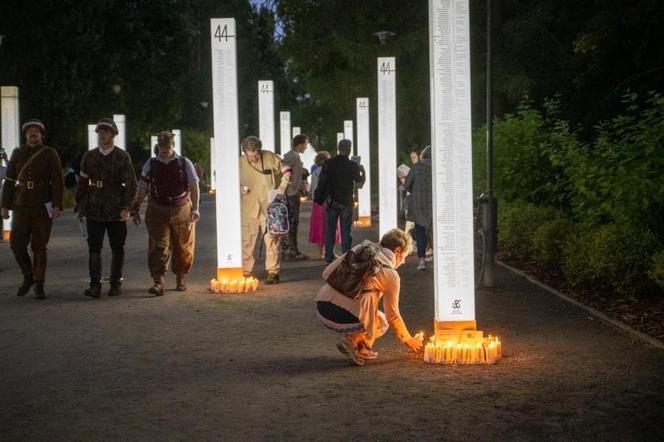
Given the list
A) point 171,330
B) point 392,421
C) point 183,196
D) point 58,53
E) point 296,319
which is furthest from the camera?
point 58,53

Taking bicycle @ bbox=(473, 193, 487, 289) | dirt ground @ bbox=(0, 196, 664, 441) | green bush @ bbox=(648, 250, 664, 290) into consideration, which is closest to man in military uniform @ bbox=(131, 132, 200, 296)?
dirt ground @ bbox=(0, 196, 664, 441)

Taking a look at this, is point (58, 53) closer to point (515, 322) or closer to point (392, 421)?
point (515, 322)

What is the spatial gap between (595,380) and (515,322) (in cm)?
307

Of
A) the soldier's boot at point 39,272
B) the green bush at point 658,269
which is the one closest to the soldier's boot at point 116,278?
the soldier's boot at point 39,272

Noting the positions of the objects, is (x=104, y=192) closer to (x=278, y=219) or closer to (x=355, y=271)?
(x=278, y=219)

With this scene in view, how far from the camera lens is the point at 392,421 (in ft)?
22.1

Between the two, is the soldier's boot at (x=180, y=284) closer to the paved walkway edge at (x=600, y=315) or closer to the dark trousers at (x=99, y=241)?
the dark trousers at (x=99, y=241)

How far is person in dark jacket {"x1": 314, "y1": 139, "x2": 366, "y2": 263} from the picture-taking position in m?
17.5

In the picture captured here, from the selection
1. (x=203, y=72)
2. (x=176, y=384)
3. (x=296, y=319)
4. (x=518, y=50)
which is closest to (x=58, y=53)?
(x=518, y=50)

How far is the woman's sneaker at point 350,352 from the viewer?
8578 millimetres

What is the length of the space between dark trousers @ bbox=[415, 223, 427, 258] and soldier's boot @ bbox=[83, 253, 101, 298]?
5716 millimetres

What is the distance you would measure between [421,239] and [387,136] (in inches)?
127

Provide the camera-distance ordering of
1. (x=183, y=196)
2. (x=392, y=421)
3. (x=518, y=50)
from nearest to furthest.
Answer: (x=392, y=421) < (x=183, y=196) < (x=518, y=50)

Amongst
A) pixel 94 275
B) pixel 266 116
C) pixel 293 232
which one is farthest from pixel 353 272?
pixel 266 116
